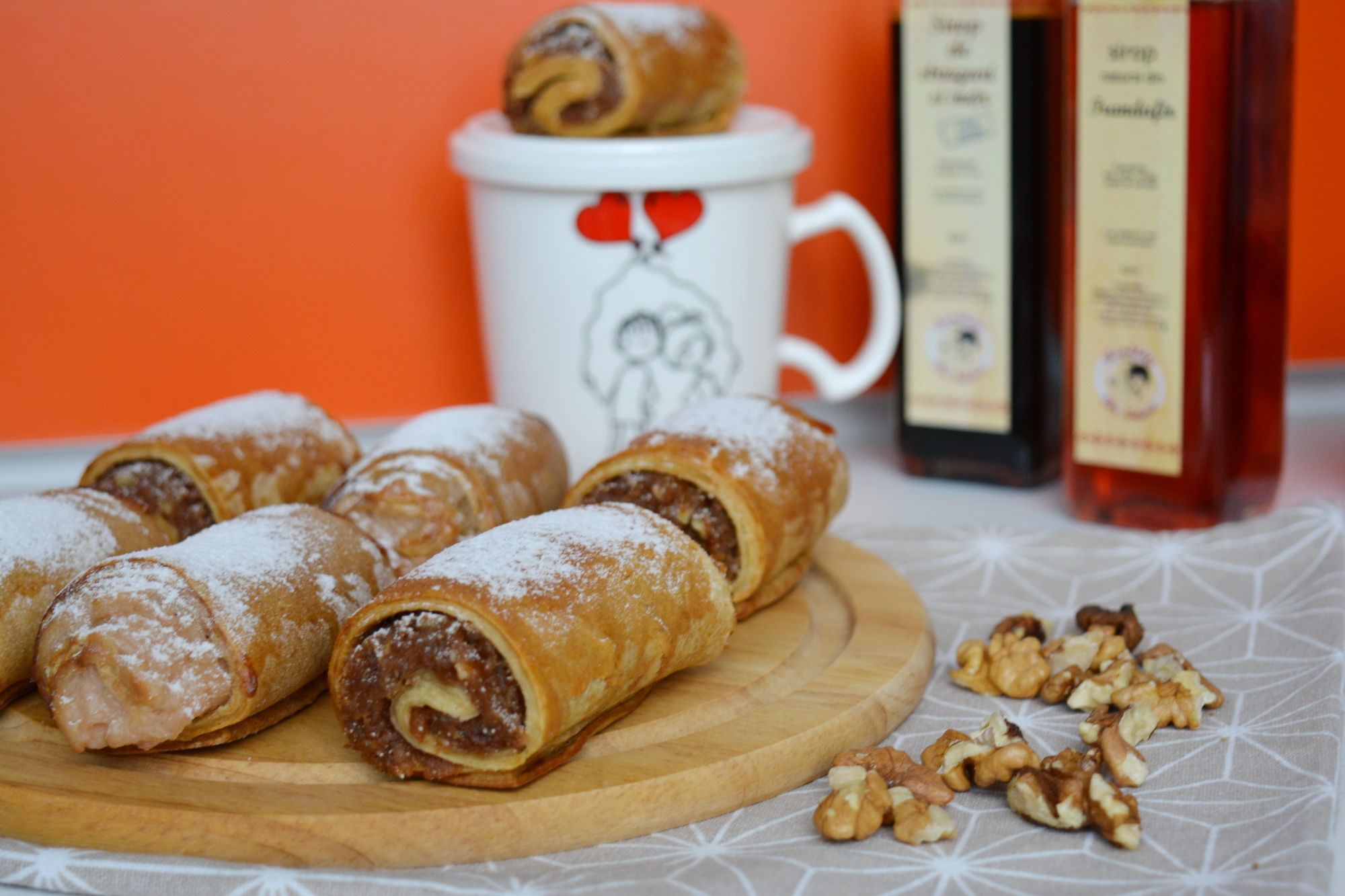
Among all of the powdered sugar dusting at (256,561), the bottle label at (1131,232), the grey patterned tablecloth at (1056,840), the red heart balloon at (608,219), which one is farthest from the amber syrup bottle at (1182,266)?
the powdered sugar dusting at (256,561)

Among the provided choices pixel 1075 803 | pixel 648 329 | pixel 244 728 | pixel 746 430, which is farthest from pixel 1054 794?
pixel 648 329

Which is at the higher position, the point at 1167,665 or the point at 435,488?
the point at 435,488

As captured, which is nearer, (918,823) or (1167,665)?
(918,823)

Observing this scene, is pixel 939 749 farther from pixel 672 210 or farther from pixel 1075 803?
pixel 672 210

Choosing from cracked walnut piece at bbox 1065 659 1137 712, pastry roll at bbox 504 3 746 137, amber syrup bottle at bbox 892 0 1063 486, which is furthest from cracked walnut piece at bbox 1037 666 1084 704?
pastry roll at bbox 504 3 746 137

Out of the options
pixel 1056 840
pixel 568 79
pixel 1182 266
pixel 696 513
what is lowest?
pixel 1056 840

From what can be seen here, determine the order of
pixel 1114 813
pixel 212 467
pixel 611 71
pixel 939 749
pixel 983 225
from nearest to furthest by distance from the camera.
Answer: pixel 1114 813, pixel 939 749, pixel 212 467, pixel 611 71, pixel 983 225

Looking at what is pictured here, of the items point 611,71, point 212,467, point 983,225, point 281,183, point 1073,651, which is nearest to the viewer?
point 1073,651

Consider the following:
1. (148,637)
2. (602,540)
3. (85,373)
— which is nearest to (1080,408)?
(602,540)

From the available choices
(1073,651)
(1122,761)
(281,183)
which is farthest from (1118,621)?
(281,183)
